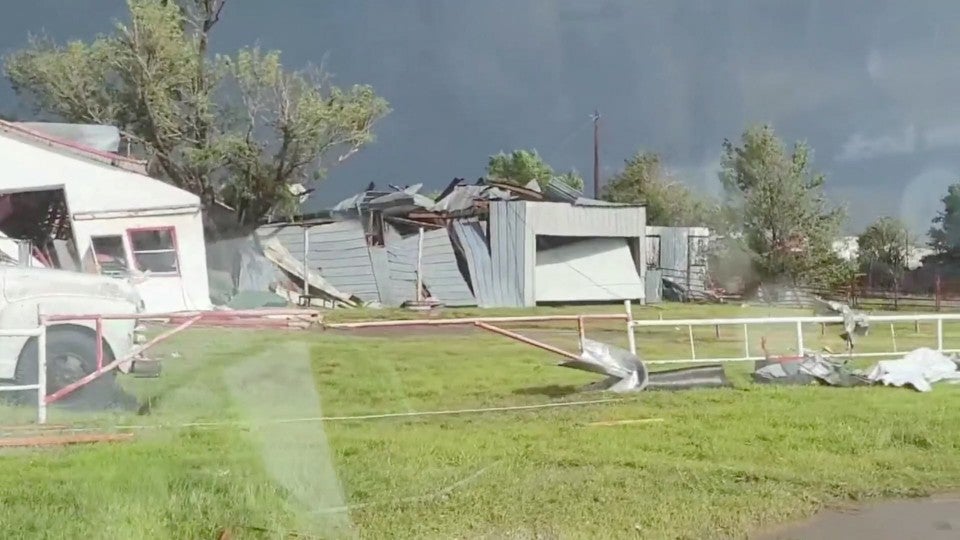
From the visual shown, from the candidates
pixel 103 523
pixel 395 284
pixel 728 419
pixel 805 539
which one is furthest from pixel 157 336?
pixel 395 284

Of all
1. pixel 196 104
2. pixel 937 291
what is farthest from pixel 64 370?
pixel 937 291

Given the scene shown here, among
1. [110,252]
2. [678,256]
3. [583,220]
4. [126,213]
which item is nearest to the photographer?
[110,252]

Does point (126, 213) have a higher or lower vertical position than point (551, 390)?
higher

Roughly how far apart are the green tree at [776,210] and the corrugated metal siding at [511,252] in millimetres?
8907

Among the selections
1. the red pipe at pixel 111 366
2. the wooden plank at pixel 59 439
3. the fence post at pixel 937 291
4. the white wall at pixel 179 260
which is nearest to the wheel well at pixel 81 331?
the red pipe at pixel 111 366

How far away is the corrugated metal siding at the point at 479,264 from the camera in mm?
33188

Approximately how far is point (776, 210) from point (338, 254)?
57.0ft

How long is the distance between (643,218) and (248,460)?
1218 inches

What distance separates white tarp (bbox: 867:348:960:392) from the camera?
12.3 m

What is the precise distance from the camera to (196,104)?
2819 centimetres

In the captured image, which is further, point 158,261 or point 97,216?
point 97,216

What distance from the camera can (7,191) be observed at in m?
17.7

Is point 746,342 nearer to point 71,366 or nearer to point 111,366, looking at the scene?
point 111,366

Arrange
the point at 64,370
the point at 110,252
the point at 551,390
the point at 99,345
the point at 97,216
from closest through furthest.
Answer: the point at 99,345
the point at 64,370
the point at 551,390
the point at 110,252
the point at 97,216
